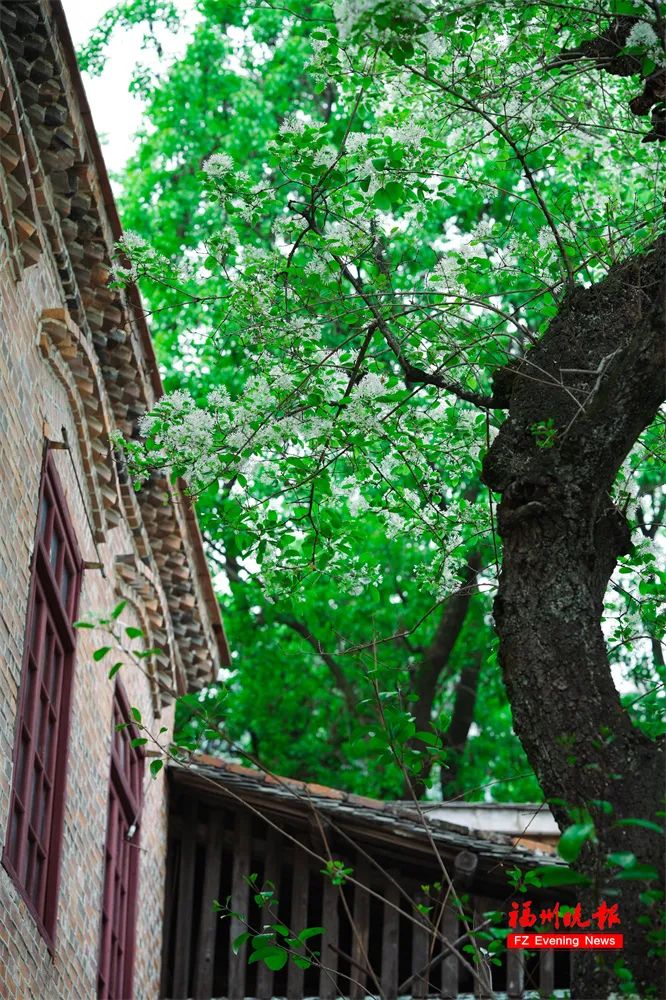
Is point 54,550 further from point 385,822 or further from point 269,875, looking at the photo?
point 269,875

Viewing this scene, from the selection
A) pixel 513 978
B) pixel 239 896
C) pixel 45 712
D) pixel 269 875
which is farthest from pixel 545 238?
pixel 239 896

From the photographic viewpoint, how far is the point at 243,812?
12859mm

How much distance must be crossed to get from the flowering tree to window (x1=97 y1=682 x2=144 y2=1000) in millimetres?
3385

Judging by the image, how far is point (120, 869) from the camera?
36.1 feet

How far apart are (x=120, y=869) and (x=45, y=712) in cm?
307

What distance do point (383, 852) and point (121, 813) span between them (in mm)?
2410

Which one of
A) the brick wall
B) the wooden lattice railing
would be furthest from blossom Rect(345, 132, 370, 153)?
the wooden lattice railing

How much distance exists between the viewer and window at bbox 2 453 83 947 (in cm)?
752

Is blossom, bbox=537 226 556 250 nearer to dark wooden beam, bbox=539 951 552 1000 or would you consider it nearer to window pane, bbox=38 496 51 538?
window pane, bbox=38 496 51 538

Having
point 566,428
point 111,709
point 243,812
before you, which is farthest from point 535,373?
point 243,812

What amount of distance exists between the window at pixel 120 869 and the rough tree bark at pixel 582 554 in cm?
552

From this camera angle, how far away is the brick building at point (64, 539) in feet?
24.2

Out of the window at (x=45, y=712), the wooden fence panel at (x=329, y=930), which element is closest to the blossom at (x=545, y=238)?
the window at (x=45, y=712)

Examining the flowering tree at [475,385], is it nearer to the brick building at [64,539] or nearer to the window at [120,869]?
the brick building at [64,539]
